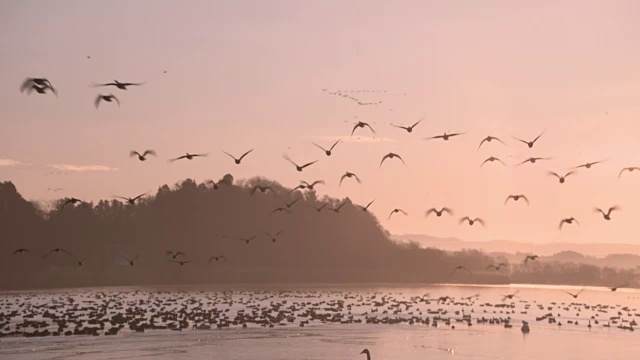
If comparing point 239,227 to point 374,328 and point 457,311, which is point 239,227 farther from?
point 374,328

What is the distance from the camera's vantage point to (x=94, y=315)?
86.6m

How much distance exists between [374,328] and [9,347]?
28.8 m

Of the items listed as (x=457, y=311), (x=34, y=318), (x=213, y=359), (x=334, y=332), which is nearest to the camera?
(x=213, y=359)

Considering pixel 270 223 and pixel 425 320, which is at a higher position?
pixel 270 223

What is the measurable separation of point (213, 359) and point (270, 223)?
12699 cm

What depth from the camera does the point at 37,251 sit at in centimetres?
15288

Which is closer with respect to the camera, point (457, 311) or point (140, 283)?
point (457, 311)

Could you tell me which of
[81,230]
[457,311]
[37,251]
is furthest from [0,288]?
[457,311]

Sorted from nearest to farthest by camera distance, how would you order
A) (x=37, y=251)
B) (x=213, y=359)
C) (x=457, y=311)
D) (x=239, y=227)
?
(x=213, y=359) < (x=457, y=311) < (x=37, y=251) < (x=239, y=227)

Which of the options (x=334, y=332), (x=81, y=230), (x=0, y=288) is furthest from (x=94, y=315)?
(x=81, y=230)

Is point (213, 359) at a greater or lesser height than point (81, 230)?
lesser

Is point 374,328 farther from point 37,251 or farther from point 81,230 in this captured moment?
point 81,230

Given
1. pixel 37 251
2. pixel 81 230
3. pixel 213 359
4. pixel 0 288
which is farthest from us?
pixel 81 230

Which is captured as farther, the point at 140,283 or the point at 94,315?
the point at 140,283
